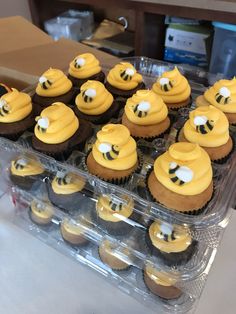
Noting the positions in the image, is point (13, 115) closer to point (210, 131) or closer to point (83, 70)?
point (83, 70)

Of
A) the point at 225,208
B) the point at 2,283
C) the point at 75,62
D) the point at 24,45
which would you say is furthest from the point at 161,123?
the point at 24,45

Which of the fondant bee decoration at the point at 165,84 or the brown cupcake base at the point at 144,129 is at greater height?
the fondant bee decoration at the point at 165,84

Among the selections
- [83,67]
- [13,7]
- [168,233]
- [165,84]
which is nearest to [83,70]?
[83,67]

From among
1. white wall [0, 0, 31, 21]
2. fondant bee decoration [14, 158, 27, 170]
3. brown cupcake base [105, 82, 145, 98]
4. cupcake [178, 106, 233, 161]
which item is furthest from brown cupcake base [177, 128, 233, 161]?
white wall [0, 0, 31, 21]

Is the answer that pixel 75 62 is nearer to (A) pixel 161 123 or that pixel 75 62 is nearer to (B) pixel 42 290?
(A) pixel 161 123

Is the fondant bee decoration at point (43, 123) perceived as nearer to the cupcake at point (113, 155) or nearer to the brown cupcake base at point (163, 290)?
the cupcake at point (113, 155)

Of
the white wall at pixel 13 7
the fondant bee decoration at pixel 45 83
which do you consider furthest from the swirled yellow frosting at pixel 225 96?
the white wall at pixel 13 7
